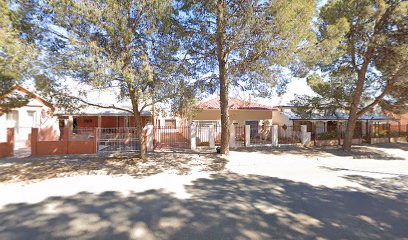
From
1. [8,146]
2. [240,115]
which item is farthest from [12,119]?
[240,115]

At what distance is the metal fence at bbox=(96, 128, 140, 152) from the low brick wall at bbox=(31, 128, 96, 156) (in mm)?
487

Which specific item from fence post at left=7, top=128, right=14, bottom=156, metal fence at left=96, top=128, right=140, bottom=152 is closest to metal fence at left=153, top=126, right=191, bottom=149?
metal fence at left=96, top=128, right=140, bottom=152

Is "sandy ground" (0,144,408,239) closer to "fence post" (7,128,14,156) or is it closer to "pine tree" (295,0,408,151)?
"fence post" (7,128,14,156)

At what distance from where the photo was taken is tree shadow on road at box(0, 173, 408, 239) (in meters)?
3.57

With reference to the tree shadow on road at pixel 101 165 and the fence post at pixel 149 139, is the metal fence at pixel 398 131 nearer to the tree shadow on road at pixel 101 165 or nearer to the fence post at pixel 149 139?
the tree shadow on road at pixel 101 165

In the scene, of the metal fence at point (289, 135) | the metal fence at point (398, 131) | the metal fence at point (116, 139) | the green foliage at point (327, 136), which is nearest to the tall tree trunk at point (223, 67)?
the metal fence at point (116, 139)

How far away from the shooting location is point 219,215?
4242 mm

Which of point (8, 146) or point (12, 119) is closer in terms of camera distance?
point (8, 146)

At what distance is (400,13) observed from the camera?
1011 centimetres

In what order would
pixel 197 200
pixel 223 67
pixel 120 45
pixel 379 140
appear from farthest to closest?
pixel 379 140 → pixel 223 67 → pixel 120 45 → pixel 197 200

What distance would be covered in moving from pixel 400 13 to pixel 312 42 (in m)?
5.45

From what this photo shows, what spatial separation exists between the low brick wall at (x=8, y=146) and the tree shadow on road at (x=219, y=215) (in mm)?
7279

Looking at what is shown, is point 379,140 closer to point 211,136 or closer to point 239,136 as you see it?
point 239,136

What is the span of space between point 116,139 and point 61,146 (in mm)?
2628
